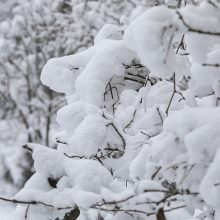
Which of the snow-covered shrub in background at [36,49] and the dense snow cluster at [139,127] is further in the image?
the snow-covered shrub in background at [36,49]

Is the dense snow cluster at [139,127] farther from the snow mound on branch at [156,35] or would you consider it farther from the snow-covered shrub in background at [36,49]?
the snow-covered shrub in background at [36,49]

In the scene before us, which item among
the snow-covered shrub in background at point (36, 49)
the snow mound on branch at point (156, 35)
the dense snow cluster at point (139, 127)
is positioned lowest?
the snow-covered shrub in background at point (36, 49)

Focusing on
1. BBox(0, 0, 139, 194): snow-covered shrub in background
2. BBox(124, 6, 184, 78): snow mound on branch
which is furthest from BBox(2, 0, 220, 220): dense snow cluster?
BBox(0, 0, 139, 194): snow-covered shrub in background

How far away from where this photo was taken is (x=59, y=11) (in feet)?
44.4

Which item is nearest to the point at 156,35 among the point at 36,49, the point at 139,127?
the point at 139,127

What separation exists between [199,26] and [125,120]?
1384 mm

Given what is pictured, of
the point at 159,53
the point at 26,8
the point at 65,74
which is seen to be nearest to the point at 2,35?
the point at 26,8

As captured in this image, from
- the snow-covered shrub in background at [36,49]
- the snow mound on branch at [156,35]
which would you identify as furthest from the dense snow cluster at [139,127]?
the snow-covered shrub in background at [36,49]

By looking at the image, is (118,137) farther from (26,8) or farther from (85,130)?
(26,8)

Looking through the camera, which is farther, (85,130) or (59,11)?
(59,11)

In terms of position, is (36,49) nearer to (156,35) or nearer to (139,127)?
(139,127)

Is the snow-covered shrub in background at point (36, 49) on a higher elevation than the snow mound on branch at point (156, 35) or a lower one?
lower

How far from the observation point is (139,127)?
9.32ft

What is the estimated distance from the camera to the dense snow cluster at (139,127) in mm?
1729
